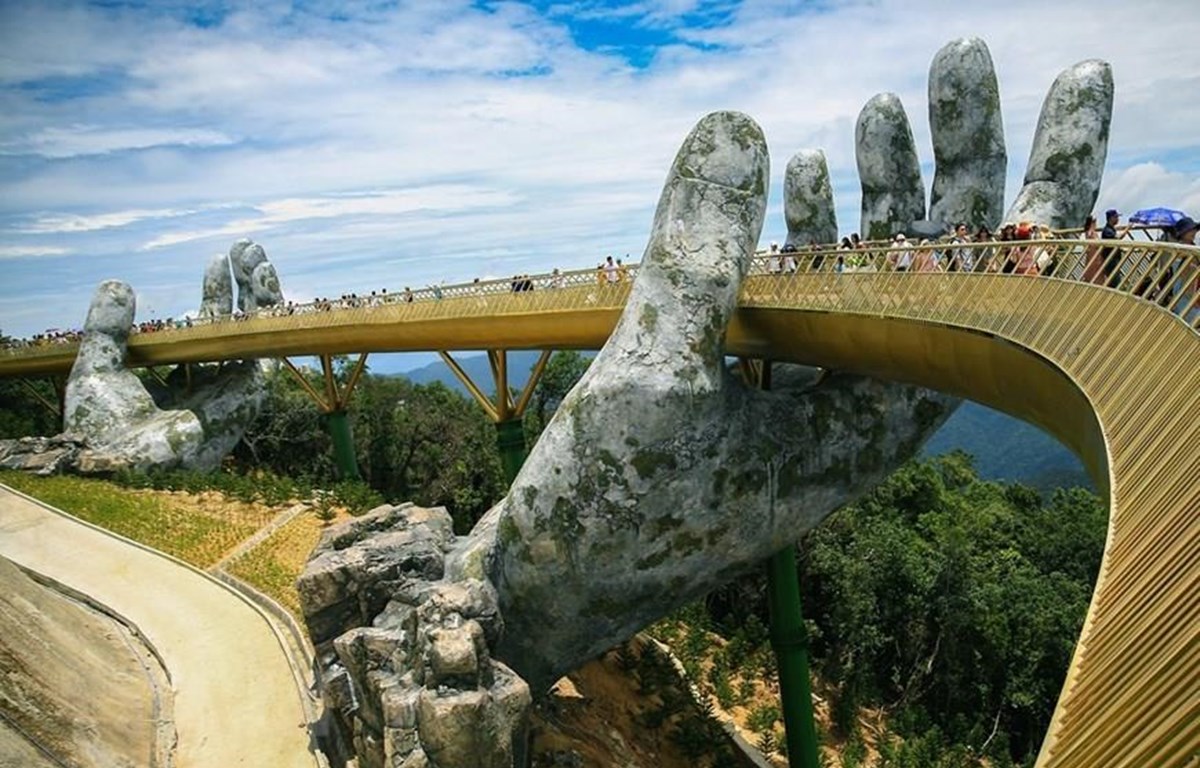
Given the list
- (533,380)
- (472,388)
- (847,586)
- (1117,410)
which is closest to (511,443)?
(472,388)

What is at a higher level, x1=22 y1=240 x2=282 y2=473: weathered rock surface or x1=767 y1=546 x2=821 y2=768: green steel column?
x1=22 y1=240 x2=282 y2=473: weathered rock surface

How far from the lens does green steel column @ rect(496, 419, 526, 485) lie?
2591 cm

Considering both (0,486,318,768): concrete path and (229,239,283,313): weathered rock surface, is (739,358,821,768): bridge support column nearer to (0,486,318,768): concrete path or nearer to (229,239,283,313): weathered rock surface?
(0,486,318,768): concrete path

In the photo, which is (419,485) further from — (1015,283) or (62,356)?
(1015,283)

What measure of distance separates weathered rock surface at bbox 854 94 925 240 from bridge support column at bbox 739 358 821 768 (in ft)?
14.5

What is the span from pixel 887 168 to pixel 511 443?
42.0 feet

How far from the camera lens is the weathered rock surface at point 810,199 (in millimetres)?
18875

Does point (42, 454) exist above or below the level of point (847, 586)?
above

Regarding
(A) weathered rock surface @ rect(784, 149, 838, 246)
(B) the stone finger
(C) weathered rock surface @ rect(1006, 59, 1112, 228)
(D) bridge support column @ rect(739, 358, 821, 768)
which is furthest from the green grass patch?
(C) weathered rock surface @ rect(1006, 59, 1112, 228)

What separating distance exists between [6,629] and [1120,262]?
15953 millimetres

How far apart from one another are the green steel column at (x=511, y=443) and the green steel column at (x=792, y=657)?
9.06m

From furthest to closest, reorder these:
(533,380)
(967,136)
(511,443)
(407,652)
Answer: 1. (511,443)
2. (533,380)
3. (967,136)
4. (407,652)

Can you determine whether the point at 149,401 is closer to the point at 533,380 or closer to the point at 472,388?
the point at 472,388

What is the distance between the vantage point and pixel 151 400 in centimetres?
3500
